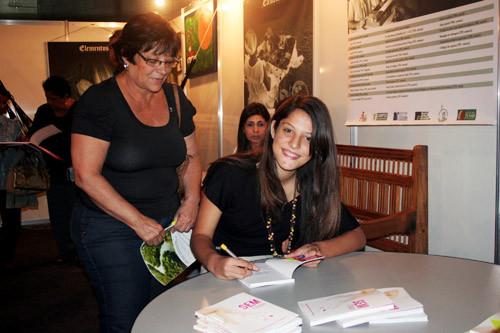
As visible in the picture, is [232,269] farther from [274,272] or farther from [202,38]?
[202,38]

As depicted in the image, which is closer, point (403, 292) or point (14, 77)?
point (403, 292)

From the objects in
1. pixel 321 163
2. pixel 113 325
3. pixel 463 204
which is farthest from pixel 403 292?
pixel 463 204

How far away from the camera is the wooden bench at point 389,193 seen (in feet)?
7.45

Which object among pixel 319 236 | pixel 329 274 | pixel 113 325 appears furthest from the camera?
pixel 319 236

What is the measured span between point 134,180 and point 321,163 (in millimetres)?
726

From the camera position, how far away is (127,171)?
5.35 ft

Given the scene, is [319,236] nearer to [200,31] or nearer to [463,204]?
[463,204]

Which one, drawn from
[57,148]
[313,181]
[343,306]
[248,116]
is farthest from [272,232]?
[57,148]

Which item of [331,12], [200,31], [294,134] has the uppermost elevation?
[200,31]

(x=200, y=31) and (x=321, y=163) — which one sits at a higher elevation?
(x=200, y=31)

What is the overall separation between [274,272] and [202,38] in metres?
4.11

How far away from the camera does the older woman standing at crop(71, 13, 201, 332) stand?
5.10ft

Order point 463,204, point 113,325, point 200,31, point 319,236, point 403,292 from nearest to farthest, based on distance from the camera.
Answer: point 403,292, point 113,325, point 319,236, point 463,204, point 200,31

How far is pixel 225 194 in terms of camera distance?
1647mm
